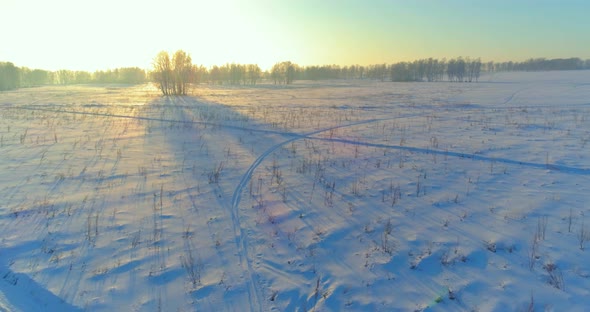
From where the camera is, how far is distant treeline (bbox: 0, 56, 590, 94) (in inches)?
3986

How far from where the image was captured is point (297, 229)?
19.1 ft

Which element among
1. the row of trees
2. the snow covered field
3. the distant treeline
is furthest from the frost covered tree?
the row of trees

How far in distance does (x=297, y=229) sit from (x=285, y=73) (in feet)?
404

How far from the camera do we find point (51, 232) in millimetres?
5582

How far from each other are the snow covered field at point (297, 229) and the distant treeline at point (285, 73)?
184 feet

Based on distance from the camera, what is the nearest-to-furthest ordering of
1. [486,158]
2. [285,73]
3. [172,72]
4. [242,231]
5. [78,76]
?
[242,231] < [486,158] < [172,72] < [285,73] < [78,76]

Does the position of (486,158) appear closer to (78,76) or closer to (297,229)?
(297,229)

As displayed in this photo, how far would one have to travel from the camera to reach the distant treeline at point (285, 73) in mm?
101250

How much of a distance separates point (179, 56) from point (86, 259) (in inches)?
2455

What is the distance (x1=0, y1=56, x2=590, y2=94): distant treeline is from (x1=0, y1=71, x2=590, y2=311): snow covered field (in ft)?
184

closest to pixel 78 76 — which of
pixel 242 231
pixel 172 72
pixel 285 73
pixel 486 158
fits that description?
pixel 285 73

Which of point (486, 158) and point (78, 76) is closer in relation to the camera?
point (486, 158)

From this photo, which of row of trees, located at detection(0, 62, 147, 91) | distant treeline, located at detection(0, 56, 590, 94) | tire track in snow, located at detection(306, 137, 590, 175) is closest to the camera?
tire track in snow, located at detection(306, 137, 590, 175)

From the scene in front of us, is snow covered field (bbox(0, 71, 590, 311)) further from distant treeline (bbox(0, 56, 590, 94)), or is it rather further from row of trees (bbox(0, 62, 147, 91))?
row of trees (bbox(0, 62, 147, 91))
